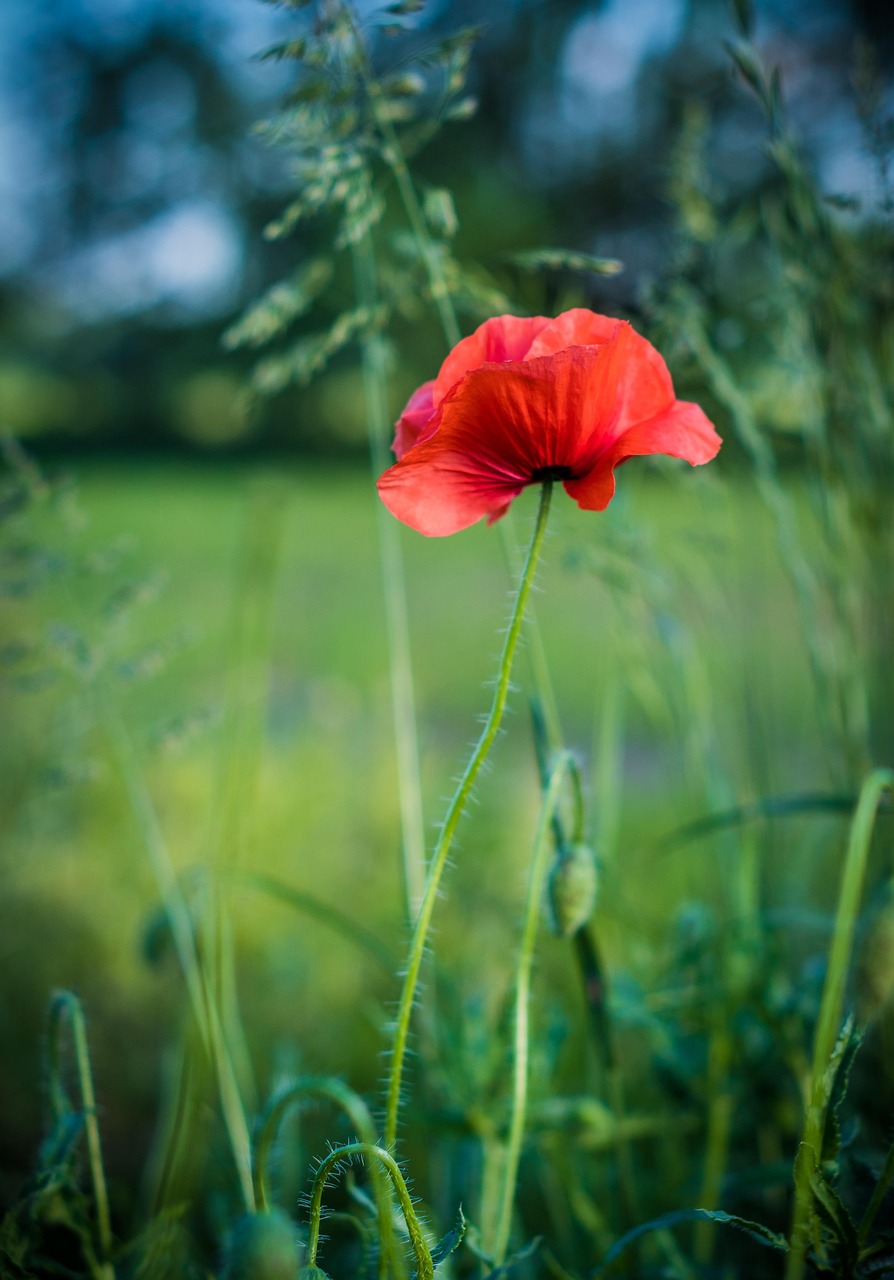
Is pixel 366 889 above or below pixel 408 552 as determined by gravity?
below

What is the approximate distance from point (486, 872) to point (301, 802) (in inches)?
10.7

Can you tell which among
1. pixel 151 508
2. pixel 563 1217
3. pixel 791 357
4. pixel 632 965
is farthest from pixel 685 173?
pixel 151 508

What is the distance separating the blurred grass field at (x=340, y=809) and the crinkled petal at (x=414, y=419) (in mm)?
43

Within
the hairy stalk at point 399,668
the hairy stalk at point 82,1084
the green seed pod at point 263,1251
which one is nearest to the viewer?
the green seed pod at point 263,1251

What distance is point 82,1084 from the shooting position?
34cm

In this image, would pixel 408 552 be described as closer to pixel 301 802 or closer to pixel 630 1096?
pixel 301 802

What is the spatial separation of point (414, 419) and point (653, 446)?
3.2 inches

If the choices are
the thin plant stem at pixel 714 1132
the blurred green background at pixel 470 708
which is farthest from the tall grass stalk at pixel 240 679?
the thin plant stem at pixel 714 1132

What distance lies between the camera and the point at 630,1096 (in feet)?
2.36

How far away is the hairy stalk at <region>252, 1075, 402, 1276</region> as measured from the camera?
0.28m

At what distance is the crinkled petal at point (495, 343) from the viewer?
1.04ft

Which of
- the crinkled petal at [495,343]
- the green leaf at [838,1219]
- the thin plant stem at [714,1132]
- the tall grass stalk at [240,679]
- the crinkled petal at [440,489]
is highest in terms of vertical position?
the crinkled petal at [495,343]

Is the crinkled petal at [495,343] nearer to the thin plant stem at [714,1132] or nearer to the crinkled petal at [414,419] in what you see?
the crinkled petal at [414,419]

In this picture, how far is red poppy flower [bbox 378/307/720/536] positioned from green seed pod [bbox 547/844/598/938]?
0.14m
